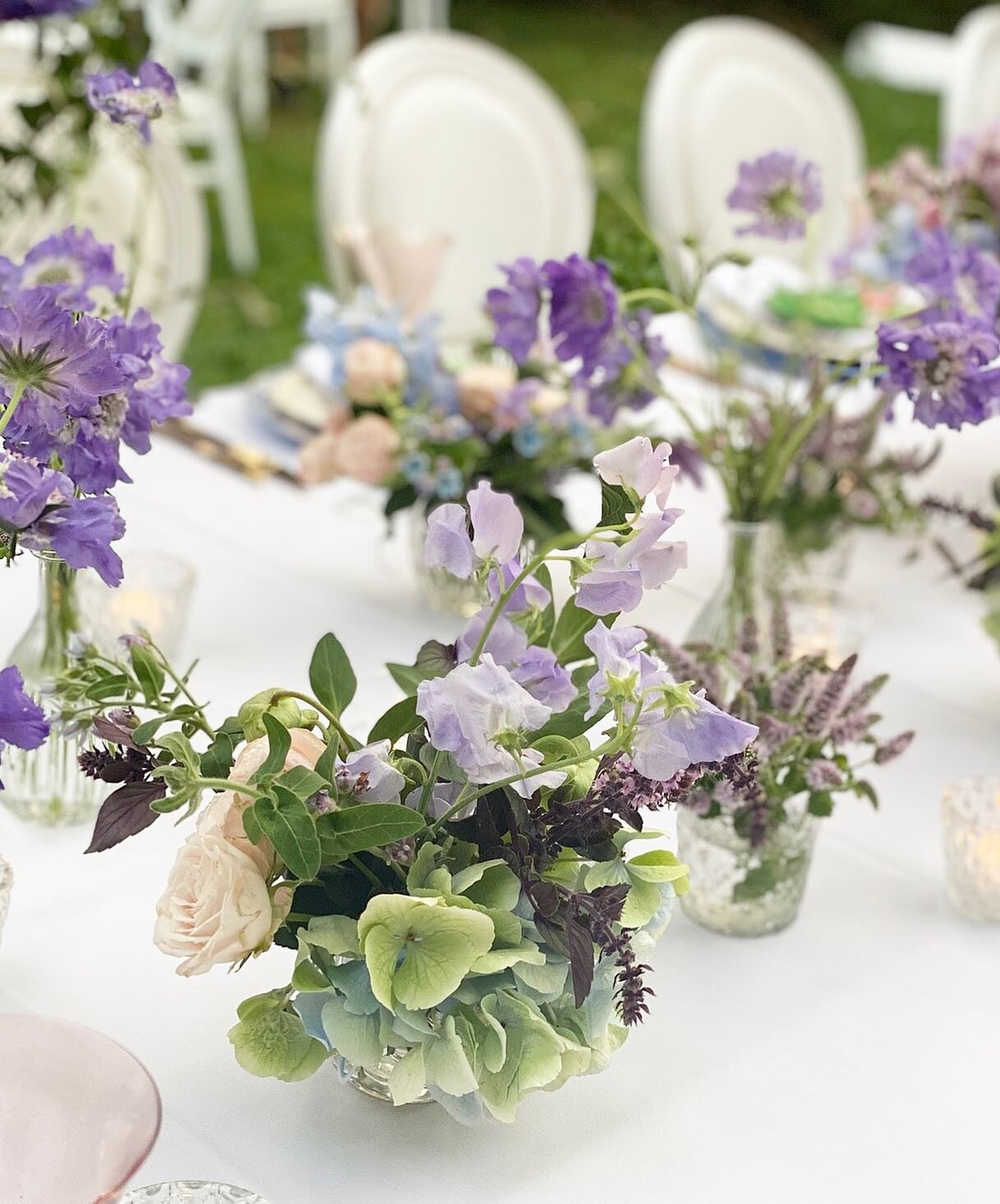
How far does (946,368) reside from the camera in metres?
1.11

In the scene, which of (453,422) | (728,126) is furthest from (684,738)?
(728,126)

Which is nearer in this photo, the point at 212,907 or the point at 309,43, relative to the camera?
the point at 212,907

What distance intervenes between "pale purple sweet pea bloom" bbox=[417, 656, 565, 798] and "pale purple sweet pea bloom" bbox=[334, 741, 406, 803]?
0.06m

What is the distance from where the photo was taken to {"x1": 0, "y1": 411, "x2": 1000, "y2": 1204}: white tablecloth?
0.85 metres

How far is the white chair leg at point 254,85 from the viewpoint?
18.6 ft

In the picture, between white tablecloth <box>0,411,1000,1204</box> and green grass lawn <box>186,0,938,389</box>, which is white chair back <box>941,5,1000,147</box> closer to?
green grass lawn <box>186,0,938,389</box>

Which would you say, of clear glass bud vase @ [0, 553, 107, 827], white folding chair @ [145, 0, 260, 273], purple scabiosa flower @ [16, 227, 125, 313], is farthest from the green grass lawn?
clear glass bud vase @ [0, 553, 107, 827]

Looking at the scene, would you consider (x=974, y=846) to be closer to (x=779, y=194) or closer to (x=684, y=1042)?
(x=684, y=1042)

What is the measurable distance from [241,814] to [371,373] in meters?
0.70

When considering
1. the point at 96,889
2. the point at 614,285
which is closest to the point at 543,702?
the point at 96,889

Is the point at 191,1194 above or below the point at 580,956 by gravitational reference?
below

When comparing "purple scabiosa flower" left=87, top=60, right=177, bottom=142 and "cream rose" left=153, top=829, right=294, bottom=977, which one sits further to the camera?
"purple scabiosa flower" left=87, top=60, right=177, bottom=142

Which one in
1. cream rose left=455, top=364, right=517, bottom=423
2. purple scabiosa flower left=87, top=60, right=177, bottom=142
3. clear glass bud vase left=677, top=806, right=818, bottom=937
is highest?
purple scabiosa flower left=87, top=60, right=177, bottom=142

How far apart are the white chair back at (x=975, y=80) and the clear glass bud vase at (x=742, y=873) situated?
2.25m
